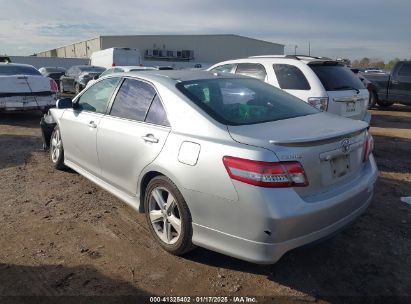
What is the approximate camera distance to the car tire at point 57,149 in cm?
574

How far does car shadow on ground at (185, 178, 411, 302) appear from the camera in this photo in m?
3.12

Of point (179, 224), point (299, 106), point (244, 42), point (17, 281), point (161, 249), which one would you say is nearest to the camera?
point (17, 281)

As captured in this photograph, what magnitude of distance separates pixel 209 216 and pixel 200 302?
0.63 m

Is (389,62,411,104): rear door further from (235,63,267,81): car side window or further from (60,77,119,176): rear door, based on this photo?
(60,77,119,176): rear door

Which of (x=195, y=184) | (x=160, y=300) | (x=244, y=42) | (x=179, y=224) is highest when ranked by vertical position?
(x=244, y=42)

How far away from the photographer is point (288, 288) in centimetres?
314

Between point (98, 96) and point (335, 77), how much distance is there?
4.26m

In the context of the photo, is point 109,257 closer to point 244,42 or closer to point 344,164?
point 344,164

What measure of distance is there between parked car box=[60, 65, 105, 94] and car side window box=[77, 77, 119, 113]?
13837mm

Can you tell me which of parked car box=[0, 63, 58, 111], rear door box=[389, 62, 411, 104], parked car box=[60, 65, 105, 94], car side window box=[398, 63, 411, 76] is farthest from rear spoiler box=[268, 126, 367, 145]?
parked car box=[60, 65, 105, 94]

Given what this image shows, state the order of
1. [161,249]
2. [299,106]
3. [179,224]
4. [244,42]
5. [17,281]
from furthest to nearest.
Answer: [244,42], [299,106], [161,249], [179,224], [17,281]

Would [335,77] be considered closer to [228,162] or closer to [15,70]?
[228,162]

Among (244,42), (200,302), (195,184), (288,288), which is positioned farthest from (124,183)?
(244,42)

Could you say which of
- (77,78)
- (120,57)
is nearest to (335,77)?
(77,78)
